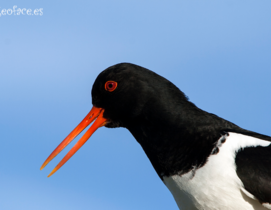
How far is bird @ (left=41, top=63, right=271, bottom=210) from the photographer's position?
465cm

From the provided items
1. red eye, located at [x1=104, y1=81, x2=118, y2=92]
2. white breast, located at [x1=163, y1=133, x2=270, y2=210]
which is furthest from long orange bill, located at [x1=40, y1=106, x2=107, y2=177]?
white breast, located at [x1=163, y1=133, x2=270, y2=210]

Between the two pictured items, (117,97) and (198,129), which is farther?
(117,97)

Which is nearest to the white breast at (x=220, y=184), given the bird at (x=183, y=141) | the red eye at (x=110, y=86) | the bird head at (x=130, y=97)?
the bird at (x=183, y=141)

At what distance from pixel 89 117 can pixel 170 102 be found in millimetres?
1244

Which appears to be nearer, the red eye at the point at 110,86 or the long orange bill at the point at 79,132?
the red eye at the point at 110,86

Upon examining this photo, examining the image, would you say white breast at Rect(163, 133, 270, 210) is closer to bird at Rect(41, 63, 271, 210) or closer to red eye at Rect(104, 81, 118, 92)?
bird at Rect(41, 63, 271, 210)

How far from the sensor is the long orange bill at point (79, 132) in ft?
18.8

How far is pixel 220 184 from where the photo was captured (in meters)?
4.64

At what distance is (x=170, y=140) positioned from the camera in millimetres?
5000

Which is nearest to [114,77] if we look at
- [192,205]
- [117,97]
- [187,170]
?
[117,97]

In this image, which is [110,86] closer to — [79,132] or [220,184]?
[79,132]

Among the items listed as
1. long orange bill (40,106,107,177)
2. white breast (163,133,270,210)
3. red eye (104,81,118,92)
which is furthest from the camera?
long orange bill (40,106,107,177)

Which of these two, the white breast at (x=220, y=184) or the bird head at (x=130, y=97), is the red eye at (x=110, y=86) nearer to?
the bird head at (x=130, y=97)

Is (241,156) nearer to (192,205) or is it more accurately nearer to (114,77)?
(192,205)
